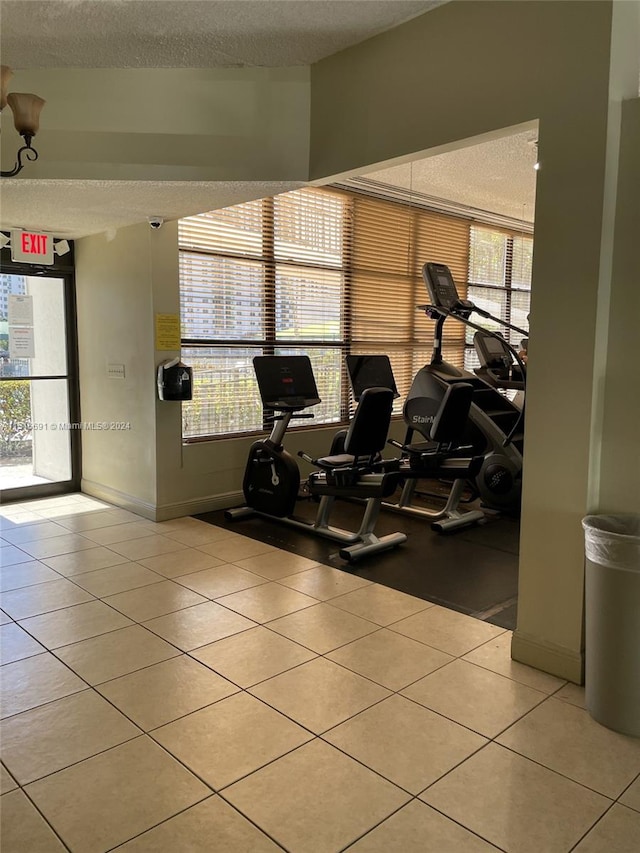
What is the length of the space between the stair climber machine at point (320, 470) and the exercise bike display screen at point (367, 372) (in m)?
0.46

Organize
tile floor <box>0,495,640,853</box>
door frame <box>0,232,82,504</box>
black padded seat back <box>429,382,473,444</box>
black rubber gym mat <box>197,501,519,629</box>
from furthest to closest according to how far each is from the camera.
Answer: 1. door frame <box>0,232,82,504</box>
2. black padded seat back <box>429,382,473,444</box>
3. black rubber gym mat <box>197,501,519,629</box>
4. tile floor <box>0,495,640,853</box>

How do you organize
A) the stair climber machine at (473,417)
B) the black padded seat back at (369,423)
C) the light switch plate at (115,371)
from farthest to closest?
the light switch plate at (115,371) → the stair climber machine at (473,417) → the black padded seat back at (369,423)

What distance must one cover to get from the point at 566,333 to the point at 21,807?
97.4 inches

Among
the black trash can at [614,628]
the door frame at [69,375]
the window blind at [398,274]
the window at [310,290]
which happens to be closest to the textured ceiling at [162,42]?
the window at [310,290]

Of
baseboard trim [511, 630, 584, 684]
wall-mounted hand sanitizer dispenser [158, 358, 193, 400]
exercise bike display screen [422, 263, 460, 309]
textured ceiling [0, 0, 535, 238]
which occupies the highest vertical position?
textured ceiling [0, 0, 535, 238]

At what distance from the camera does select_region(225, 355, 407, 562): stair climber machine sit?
4.31m

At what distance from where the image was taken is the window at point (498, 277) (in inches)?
307

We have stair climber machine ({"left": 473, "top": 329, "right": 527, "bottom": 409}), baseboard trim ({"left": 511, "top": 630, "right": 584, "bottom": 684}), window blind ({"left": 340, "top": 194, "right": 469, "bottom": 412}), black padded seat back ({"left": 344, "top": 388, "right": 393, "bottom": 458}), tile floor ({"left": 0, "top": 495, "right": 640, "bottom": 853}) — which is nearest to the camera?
tile floor ({"left": 0, "top": 495, "right": 640, "bottom": 853})

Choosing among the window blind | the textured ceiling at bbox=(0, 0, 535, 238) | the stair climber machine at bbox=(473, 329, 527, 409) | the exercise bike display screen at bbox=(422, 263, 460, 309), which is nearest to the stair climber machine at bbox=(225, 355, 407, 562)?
the exercise bike display screen at bbox=(422, 263, 460, 309)

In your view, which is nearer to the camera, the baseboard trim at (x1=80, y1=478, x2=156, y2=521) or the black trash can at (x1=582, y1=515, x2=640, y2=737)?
the black trash can at (x1=582, y1=515, x2=640, y2=737)

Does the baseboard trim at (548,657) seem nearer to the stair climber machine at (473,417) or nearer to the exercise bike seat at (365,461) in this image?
the exercise bike seat at (365,461)

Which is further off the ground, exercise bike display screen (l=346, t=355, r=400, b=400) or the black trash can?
exercise bike display screen (l=346, t=355, r=400, b=400)

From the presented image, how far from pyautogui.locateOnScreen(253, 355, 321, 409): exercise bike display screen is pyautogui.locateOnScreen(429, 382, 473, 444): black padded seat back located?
3.03 ft

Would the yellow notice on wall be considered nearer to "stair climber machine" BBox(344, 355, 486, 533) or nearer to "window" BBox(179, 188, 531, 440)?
"window" BBox(179, 188, 531, 440)
